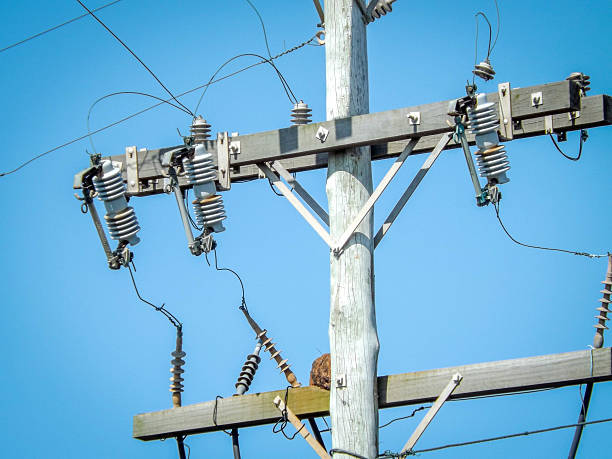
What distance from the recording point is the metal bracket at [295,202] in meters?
8.44

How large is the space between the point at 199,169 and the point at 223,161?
0.19 metres

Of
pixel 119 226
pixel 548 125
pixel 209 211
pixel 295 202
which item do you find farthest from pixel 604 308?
pixel 119 226

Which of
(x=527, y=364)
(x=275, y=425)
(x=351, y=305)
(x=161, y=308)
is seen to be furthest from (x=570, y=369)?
(x=161, y=308)

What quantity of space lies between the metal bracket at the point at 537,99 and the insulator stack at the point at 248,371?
2737mm

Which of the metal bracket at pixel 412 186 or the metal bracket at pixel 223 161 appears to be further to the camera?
the metal bracket at pixel 223 161

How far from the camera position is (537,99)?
8141 mm

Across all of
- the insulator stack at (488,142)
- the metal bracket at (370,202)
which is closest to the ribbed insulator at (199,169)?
the metal bracket at (370,202)

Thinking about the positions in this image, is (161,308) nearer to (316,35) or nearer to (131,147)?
(131,147)

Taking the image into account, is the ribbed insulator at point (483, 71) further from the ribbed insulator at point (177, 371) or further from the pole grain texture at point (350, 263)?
the ribbed insulator at point (177, 371)

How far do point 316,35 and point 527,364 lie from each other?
3.02 m

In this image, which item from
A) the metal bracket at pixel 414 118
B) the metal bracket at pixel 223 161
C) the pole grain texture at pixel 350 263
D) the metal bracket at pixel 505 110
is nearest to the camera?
the pole grain texture at pixel 350 263

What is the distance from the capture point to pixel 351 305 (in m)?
8.24

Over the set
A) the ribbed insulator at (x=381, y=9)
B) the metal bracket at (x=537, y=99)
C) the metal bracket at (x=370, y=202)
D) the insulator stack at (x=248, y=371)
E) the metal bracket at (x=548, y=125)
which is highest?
the ribbed insulator at (x=381, y=9)

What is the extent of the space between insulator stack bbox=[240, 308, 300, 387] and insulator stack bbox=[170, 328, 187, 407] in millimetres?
539
